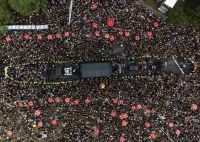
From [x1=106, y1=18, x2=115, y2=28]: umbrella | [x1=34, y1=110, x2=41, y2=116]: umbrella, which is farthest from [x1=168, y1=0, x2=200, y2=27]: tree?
[x1=34, y1=110, x2=41, y2=116]: umbrella

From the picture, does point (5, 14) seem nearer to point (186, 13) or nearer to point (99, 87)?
point (99, 87)

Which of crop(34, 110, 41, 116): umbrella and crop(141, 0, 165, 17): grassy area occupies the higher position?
crop(141, 0, 165, 17): grassy area

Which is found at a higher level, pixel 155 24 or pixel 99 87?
pixel 155 24

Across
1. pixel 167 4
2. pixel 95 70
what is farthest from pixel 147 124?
pixel 167 4

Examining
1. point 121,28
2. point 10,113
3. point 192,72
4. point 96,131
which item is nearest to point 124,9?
point 121,28

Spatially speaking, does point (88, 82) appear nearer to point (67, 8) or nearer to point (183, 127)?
point (67, 8)

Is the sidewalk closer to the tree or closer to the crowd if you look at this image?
the crowd
